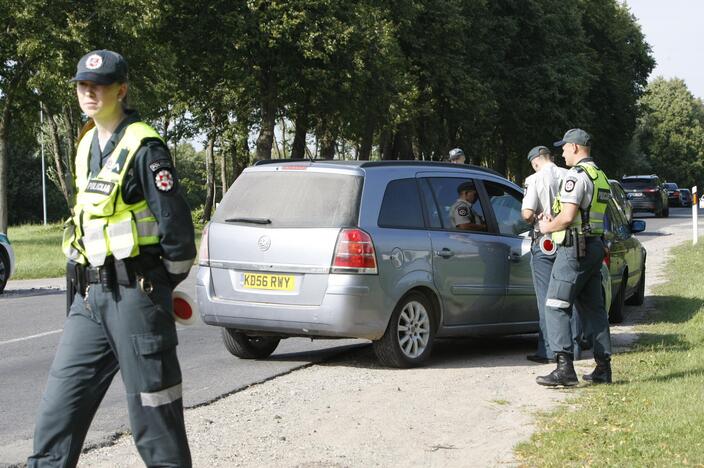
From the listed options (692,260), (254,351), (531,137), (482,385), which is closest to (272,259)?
(254,351)

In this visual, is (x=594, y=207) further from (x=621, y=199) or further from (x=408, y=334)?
(x=621, y=199)

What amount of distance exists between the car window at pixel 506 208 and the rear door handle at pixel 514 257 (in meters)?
0.23

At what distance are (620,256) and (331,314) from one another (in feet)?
17.7

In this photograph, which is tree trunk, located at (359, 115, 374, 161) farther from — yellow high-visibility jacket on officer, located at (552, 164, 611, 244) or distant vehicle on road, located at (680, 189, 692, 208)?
distant vehicle on road, located at (680, 189, 692, 208)

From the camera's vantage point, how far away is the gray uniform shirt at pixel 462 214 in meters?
10.4

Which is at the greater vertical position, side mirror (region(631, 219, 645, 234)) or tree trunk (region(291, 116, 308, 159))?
tree trunk (region(291, 116, 308, 159))

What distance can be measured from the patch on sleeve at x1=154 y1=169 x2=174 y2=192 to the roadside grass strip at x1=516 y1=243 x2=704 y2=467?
109 inches

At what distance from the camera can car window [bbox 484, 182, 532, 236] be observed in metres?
10.9

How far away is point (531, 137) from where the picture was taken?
184 ft

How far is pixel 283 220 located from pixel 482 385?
208 cm

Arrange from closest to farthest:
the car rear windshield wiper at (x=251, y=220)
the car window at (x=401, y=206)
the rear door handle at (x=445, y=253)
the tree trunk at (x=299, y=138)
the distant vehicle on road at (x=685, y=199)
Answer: the car rear windshield wiper at (x=251, y=220), the car window at (x=401, y=206), the rear door handle at (x=445, y=253), the tree trunk at (x=299, y=138), the distant vehicle on road at (x=685, y=199)

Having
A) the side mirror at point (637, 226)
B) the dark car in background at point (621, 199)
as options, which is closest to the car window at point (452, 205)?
the side mirror at point (637, 226)

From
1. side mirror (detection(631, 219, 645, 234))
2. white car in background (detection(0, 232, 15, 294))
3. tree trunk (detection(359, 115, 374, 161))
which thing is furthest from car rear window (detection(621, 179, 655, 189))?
side mirror (detection(631, 219, 645, 234))

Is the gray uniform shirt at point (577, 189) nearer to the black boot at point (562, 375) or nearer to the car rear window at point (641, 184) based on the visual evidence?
the black boot at point (562, 375)
